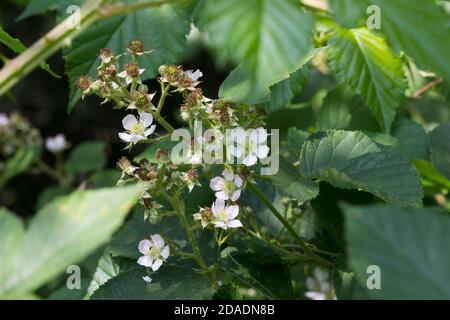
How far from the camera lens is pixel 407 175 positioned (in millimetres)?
918

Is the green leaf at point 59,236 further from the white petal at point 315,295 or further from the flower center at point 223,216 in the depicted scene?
the white petal at point 315,295

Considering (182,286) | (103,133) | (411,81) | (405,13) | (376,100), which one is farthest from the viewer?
(103,133)

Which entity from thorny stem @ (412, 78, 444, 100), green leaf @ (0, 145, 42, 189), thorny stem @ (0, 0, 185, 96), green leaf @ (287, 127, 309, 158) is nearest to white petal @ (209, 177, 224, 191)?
green leaf @ (287, 127, 309, 158)

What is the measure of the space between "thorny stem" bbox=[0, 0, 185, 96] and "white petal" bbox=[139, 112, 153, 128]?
29cm

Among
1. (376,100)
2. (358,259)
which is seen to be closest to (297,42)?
(358,259)

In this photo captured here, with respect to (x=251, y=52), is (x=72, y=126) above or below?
below

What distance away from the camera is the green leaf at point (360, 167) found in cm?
90

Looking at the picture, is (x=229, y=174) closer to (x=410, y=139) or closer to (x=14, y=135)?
(x=410, y=139)

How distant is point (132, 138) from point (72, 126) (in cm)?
190

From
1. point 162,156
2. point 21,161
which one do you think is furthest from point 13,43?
point 21,161

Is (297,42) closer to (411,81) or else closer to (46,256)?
(46,256)

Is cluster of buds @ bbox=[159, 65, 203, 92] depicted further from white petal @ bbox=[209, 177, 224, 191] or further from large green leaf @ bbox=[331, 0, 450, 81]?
large green leaf @ bbox=[331, 0, 450, 81]

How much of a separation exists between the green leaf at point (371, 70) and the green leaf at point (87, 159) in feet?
3.22

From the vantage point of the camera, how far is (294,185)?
0.94 metres
